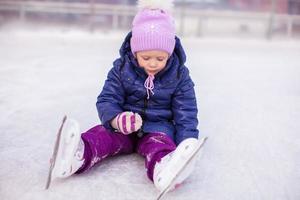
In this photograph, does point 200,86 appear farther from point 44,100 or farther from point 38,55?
point 38,55

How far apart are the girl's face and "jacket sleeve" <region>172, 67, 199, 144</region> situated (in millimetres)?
104

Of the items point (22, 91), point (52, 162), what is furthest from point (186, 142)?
point (22, 91)

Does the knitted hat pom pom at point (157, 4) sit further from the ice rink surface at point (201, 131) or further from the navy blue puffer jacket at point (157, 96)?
the ice rink surface at point (201, 131)

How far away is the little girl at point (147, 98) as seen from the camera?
149 centimetres

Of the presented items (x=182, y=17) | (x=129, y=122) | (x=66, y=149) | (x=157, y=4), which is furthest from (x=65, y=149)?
(x=182, y=17)

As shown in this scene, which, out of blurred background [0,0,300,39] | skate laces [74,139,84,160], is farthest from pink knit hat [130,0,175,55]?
blurred background [0,0,300,39]

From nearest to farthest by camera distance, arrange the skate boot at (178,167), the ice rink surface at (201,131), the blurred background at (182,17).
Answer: the skate boot at (178,167) → the ice rink surface at (201,131) → the blurred background at (182,17)

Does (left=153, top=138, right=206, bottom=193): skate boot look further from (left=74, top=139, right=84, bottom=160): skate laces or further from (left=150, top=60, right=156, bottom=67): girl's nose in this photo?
(left=150, top=60, right=156, bottom=67): girl's nose

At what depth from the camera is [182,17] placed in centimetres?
927

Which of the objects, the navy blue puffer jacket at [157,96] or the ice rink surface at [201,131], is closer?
the ice rink surface at [201,131]

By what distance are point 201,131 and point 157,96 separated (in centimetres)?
46

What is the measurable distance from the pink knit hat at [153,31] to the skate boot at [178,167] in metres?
0.43

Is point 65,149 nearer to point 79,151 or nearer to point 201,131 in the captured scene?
point 79,151

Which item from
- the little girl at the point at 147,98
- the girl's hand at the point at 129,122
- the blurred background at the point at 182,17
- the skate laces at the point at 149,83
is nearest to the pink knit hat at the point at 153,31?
the little girl at the point at 147,98
